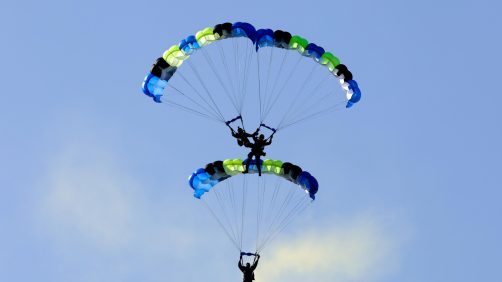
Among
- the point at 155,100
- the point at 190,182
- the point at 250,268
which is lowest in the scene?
the point at 250,268

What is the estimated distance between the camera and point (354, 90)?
4069cm

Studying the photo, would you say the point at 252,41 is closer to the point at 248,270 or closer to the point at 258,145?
the point at 258,145

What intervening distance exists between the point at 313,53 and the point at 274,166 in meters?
4.36

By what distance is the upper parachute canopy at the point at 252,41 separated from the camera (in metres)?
40.1

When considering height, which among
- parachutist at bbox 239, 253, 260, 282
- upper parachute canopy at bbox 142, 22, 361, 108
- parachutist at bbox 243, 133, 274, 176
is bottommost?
parachutist at bbox 239, 253, 260, 282

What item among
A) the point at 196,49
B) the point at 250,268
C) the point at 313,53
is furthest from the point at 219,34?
the point at 250,268

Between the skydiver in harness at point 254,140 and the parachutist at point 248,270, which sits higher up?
the skydiver in harness at point 254,140

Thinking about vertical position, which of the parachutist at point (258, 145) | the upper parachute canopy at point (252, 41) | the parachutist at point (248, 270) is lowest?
the parachutist at point (248, 270)

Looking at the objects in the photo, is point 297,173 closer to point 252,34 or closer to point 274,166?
point 274,166

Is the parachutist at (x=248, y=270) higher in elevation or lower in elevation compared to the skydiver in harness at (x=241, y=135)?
lower

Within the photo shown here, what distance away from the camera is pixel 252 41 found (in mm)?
39906

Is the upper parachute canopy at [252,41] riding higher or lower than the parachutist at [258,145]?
higher

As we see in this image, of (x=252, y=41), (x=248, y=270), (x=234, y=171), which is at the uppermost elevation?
(x=252, y=41)

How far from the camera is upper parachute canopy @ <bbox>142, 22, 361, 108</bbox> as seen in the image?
1580 inches
